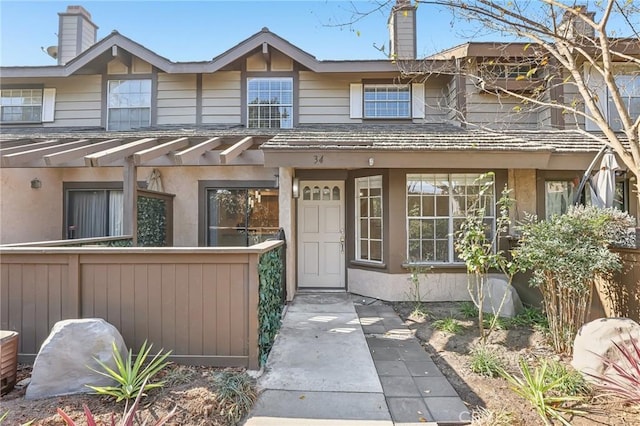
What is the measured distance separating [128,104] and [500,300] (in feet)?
31.3

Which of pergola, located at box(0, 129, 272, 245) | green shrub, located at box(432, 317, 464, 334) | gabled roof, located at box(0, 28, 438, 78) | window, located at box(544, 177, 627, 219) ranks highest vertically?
gabled roof, located at box(0, 28, 438, 78)

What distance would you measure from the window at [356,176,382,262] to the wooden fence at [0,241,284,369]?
12.9 ft

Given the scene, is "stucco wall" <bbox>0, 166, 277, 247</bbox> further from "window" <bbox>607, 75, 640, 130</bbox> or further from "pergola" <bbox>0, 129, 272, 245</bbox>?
"window" <bbox>607, 75, 640, 130</bbox>

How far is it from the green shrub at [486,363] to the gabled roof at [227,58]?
666 centimetres

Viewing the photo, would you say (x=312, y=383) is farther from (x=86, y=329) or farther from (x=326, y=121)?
(x=326, y=121)

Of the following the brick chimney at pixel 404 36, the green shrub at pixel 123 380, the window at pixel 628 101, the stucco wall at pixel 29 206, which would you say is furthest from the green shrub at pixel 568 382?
the stucco wall at pixel 29 206

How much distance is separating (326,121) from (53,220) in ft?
22.2

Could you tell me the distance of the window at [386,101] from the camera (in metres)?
8.94

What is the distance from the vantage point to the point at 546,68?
788 centimetres

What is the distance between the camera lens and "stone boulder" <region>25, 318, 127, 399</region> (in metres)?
3.24

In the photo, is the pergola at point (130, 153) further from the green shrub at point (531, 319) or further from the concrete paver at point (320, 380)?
the green shrub at point (531, 319)

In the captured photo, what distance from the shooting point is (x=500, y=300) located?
5945mm

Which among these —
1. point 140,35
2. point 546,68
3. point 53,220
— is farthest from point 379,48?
point 53,220

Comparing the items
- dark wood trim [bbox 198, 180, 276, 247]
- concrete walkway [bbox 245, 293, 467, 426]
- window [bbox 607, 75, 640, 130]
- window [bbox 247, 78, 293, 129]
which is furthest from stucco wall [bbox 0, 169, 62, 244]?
window [bbox 607, 75, 640, 130]
